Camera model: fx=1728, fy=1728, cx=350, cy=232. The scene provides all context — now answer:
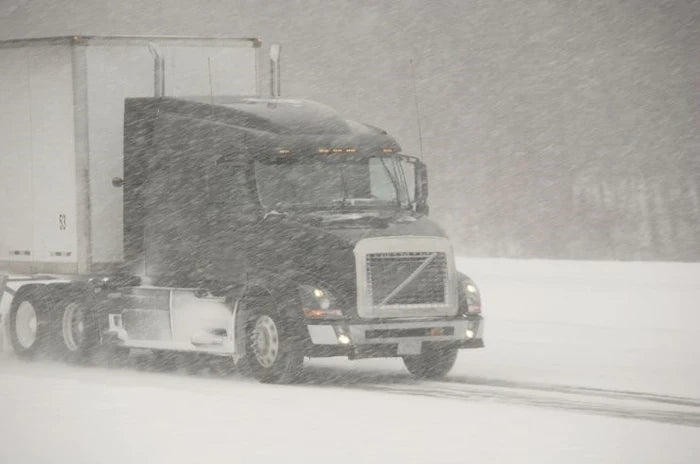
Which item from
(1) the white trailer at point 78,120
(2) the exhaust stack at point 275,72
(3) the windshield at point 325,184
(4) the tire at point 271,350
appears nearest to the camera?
(4) the tire at point 271,350

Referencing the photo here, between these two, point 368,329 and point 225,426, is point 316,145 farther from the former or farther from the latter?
point 225,426

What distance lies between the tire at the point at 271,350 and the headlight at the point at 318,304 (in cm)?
34

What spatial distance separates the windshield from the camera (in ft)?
56.6

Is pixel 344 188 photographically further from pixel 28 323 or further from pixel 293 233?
pixel 28 323

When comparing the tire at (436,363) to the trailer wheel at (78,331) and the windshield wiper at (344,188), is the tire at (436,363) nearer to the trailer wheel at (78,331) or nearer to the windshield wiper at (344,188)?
the windshield wiper at (344,188)

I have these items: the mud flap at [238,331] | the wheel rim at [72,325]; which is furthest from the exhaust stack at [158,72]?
the mud flap at [238,331]

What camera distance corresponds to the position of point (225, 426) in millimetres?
13117

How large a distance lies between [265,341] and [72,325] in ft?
12.3

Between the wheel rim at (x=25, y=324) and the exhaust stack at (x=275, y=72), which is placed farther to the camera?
the exhaust stack at (x=275, y=72)

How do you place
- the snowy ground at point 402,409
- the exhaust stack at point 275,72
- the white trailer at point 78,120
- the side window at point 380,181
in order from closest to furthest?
the snowy ground at point 402,409
the side window at point 380,181
the white trailer at point 78,120
the exhaust stack at point 275,72

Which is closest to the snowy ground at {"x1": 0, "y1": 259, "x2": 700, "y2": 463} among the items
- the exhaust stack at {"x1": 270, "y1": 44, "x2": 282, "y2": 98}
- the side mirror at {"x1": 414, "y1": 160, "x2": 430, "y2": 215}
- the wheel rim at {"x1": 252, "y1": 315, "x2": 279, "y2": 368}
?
the wheel rim at {"x1": 252, "y1": 315, "x2": 279, "y2": 368}

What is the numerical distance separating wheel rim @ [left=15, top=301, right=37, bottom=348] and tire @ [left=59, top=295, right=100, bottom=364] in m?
0.54

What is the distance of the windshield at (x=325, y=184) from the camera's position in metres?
17.2

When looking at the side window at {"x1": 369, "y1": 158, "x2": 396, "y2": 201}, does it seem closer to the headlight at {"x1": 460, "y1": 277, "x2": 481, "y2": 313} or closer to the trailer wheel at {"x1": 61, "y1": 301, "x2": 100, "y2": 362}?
the headlight at {"x1": 460, "y1": 277, "x2": 481, "y2": 313}
